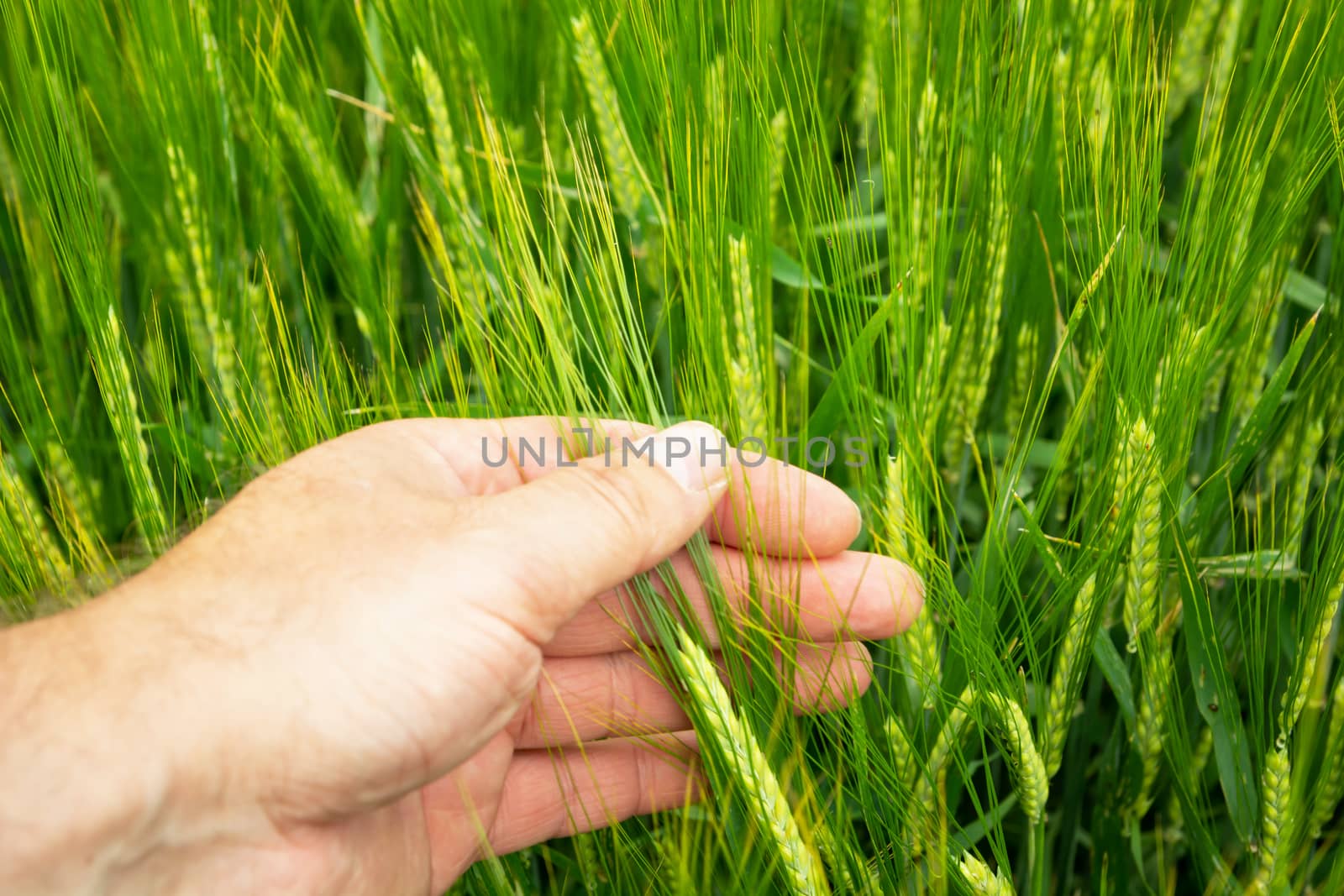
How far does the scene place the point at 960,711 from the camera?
0.74 metres

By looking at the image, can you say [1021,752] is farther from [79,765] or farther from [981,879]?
[79,765]

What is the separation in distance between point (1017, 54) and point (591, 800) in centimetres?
70

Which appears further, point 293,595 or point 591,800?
point 591,800

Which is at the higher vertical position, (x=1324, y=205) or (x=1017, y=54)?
(x=1017, y=54)

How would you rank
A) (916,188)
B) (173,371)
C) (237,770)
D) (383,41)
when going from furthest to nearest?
(383,41) < (173,371) < (916,188) < (237,770)

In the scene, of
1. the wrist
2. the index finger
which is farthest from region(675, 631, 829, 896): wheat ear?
the wrist

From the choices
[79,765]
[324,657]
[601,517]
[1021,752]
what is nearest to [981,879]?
[1021,752]

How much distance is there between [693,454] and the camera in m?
0.77

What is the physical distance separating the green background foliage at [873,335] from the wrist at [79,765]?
16 centimetres

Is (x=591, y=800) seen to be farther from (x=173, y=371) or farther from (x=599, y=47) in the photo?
(x=599, y=47)

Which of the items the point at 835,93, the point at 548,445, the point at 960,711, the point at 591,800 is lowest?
the point at 591,800

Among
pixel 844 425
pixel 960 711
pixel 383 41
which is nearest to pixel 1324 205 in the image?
pixel 844 425

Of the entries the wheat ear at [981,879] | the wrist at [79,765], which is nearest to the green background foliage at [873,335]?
the wheat ear at [981,879]

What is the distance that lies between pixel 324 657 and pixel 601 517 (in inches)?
7.8
